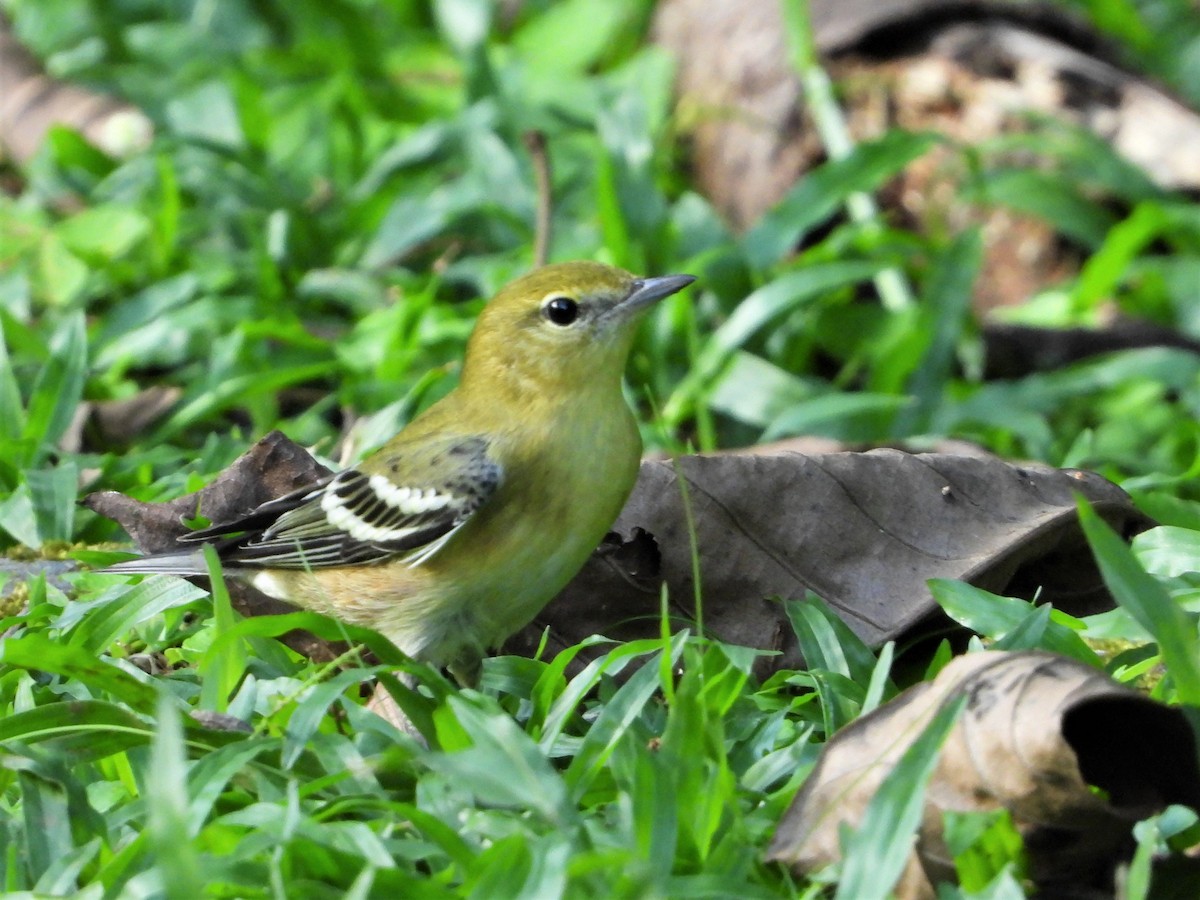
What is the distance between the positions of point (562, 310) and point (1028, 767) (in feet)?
6.00

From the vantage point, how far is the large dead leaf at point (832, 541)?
3.71m

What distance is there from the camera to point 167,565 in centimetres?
375

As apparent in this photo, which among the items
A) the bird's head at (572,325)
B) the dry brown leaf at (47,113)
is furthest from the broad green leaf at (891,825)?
the dry brown leaf at (47,113)

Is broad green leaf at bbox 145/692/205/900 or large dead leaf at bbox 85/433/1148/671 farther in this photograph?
large dead leaf at bbox 85/433/1148/671

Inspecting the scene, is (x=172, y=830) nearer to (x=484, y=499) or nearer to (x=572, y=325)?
(x=484, y=499)

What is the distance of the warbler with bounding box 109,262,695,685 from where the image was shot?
3621mm

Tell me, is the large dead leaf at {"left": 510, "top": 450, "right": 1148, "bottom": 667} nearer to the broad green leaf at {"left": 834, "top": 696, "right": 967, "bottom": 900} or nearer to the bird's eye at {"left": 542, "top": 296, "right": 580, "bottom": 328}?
the bird's eye at {"left": 542, "top": 296, "right": 580, "bottom": 328}

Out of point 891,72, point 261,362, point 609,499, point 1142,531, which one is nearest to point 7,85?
point 261,362

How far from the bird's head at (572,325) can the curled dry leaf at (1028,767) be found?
1.40m

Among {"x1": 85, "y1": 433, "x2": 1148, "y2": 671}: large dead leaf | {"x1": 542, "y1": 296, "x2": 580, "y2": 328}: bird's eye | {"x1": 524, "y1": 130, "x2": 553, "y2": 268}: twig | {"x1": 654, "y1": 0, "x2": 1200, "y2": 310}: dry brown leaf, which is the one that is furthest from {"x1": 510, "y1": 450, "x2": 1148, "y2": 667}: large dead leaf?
{"x1": 654, "y1": 0, "x2": 1200, "y2": 310}: dry brown leaf

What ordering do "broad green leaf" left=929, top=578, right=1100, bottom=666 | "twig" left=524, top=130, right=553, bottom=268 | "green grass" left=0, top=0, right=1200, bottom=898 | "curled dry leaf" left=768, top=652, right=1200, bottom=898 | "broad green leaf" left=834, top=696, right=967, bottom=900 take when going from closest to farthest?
"broad green leaf" left=834, top=696, right=967, bottom=900, "curled dry leaf" left=768, top=652, right=1200, bottom=898, "green grass" left=0, top=0, right=1200, bottom=898, "broad green leaf" left=929, top=578, right=1100, bottom=666, "twig" left=524, top=130, right=553, bottom=268

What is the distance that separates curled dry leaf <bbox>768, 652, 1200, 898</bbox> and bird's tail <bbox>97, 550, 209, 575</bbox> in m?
1.66

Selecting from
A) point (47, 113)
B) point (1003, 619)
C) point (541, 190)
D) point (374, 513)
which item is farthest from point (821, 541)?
point (47, 113)

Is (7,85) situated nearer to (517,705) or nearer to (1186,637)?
(517,705)
